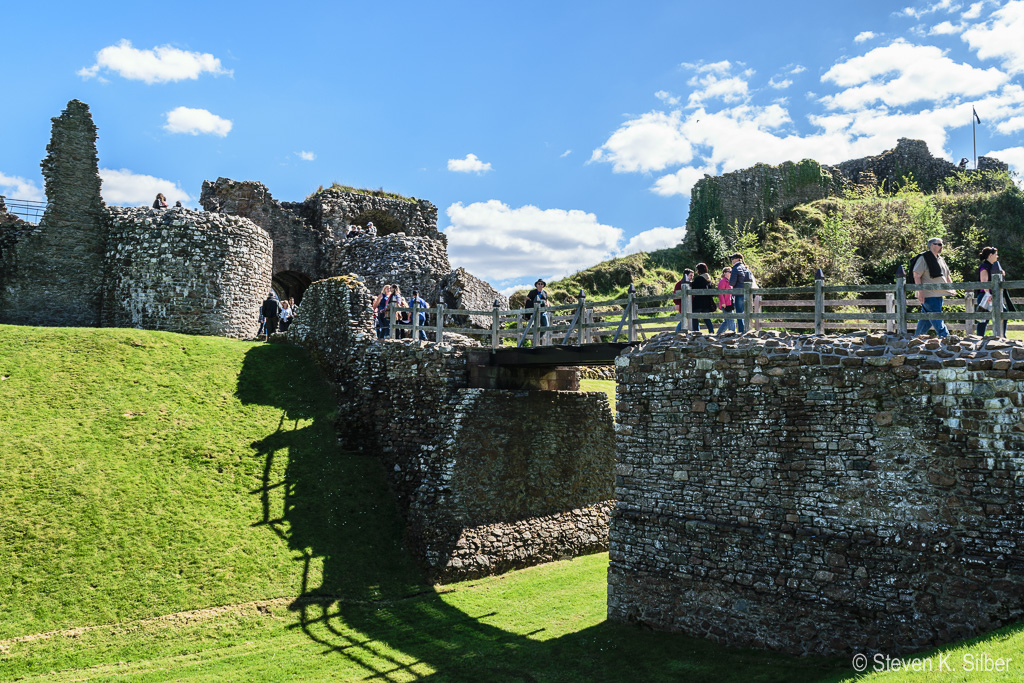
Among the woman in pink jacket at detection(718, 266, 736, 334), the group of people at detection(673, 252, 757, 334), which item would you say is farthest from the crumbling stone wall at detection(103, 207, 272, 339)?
the woman in pink jacket at detection(718, 266, 736, 334)

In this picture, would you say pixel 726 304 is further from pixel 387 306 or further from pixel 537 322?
pixel 387 306

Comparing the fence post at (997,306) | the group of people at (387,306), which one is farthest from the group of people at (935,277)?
the group of people at (387,306)

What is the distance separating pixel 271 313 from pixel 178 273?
11.3 feet

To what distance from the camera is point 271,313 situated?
23938mm

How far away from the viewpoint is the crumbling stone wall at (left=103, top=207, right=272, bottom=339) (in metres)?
23.6

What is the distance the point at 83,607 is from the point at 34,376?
7.52 metres

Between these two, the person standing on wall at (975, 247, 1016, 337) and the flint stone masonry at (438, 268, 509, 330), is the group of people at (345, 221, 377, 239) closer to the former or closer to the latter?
the flint stone masonry at (438, 268, 509, 330)

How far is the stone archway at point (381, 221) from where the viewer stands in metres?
34.5

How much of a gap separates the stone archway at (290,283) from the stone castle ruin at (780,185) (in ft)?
81.5

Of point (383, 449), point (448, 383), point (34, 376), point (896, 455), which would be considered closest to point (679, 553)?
point (896, 455)

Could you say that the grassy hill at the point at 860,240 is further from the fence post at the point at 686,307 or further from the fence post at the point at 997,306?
the fence post at the point at 997,306

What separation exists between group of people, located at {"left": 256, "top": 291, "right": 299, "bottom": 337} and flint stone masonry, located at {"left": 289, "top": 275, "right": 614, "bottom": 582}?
5.35m

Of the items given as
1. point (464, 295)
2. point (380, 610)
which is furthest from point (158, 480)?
point (464, 295)

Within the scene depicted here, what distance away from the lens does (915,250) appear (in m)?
30.1
